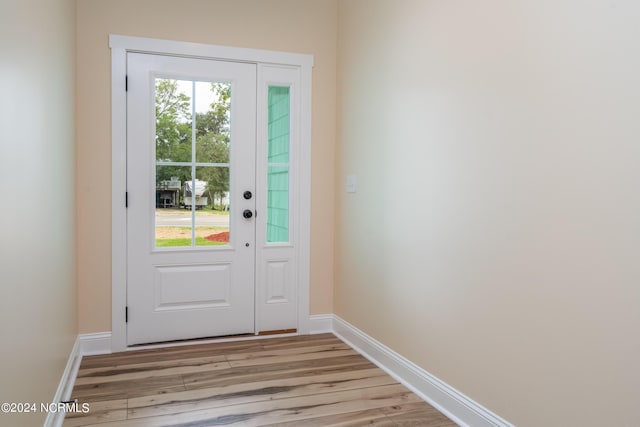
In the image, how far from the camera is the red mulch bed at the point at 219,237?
3.46 meters

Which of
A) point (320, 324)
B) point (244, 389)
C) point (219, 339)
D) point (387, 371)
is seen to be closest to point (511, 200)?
point (387, 371)

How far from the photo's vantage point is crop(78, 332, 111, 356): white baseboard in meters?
3.14

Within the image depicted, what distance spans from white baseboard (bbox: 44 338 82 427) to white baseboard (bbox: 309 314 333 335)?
1595 mm

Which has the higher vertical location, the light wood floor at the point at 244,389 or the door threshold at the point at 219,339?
the door threshold at the point at 219,339

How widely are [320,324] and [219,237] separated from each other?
1029mm

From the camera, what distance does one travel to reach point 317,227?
370cm

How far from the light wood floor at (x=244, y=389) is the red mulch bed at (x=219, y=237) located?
29.0 inches

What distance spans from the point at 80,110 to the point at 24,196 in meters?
1.75

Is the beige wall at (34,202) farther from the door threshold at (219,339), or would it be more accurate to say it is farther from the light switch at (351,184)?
the light switch at (351,184)

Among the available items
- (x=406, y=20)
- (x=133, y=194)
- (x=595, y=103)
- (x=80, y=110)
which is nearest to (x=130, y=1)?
(x=80, y=110)

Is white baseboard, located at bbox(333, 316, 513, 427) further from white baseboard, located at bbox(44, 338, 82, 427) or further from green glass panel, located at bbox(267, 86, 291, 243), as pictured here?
white baseboard, located at bbox(44, 338, 82, 427)

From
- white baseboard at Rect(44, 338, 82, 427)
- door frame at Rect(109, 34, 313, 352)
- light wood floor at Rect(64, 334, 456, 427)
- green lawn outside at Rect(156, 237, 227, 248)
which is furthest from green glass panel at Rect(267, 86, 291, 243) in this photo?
white baseboard at Rect(44, 338, 82, 427)

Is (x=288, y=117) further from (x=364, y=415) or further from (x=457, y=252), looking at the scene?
(x=364, y=415)

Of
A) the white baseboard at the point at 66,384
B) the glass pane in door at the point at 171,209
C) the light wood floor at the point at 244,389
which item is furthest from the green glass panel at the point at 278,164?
the white baseboard at the point at 66,384
